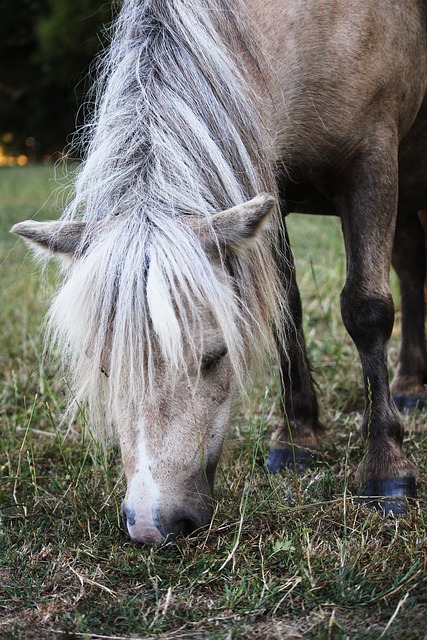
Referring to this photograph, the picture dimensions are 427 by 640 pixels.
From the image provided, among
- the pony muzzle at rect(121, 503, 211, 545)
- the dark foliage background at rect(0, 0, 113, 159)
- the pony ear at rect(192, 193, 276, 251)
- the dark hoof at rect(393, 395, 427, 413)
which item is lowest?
the dark hoof at rect(393, 395, 427, 413)

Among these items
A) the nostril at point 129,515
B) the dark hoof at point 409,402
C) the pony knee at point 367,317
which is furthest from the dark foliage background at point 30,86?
the nostril at point 129,515

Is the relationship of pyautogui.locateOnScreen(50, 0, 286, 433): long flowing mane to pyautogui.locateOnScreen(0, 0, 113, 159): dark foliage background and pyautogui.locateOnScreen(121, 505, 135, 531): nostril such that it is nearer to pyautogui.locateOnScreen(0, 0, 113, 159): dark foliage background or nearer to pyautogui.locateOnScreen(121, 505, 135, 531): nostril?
pyautogui.locateOnScreen(121, 505, 135, 531): nostril

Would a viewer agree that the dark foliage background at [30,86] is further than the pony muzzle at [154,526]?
Yes

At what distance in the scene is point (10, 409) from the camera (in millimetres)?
3258

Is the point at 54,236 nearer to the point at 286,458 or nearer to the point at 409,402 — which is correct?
the point at 286,458

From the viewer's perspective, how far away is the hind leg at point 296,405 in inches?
108

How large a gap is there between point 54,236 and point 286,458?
1189 mm

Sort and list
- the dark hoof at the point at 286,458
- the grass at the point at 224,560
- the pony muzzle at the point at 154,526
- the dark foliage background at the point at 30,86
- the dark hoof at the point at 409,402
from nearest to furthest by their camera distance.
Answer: the grass at the point at 224,560 < the pony muzzle at the point at 154,526 < the dark hoof at the point at 286,458 < the dark hoof at the point at 409,402 < the dark foliage background at the point at 30,86

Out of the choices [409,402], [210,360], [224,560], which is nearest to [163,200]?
[210,360]

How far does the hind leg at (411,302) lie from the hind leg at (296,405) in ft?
2.44

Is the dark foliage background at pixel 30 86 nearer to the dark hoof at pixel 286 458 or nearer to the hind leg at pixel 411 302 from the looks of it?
the hind leg at pixel 411 302

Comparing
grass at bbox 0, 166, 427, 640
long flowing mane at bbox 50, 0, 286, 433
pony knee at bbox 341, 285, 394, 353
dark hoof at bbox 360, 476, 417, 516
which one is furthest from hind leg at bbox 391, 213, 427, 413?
long flowing mane at bbox 50, 0, 286, 433

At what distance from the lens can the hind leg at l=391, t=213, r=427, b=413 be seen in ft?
11.3

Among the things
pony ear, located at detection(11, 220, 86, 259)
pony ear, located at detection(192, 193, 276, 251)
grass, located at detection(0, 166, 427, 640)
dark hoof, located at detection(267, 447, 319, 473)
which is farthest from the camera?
dark hoof, located at detection(267, 447, 319, 473)
